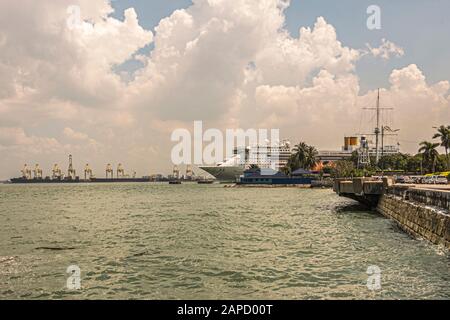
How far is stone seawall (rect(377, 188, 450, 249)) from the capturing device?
20.5 meters

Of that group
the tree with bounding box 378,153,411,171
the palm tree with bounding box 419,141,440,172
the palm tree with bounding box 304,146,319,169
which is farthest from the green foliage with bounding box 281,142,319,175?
the palm tree with bounding box 419,141,440,172

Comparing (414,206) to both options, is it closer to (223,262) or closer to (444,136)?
(223,262)

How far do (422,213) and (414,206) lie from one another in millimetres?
2573

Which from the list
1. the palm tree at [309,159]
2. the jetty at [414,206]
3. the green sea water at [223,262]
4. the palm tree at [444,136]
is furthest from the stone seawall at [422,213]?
the palm tree at [309,159]

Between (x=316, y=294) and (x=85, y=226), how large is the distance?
2633 cm

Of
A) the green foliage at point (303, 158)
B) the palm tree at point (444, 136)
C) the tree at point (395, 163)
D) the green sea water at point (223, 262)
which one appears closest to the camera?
the green sea water at point (223, 262)

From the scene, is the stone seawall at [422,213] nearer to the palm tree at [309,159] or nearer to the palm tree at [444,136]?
the palm tree at [444,136]

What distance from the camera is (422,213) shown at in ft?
81.0

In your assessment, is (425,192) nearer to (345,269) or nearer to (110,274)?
(345,269)

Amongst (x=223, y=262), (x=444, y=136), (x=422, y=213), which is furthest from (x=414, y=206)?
(x=444, y=136)

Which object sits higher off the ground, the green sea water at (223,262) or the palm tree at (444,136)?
the palm tree at (444,136)

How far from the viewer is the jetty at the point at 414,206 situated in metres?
21.0

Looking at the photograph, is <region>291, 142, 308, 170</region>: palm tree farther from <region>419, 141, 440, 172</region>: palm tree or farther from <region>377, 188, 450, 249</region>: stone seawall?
<region>377, 188, 450, 249</region>: stone seawall
